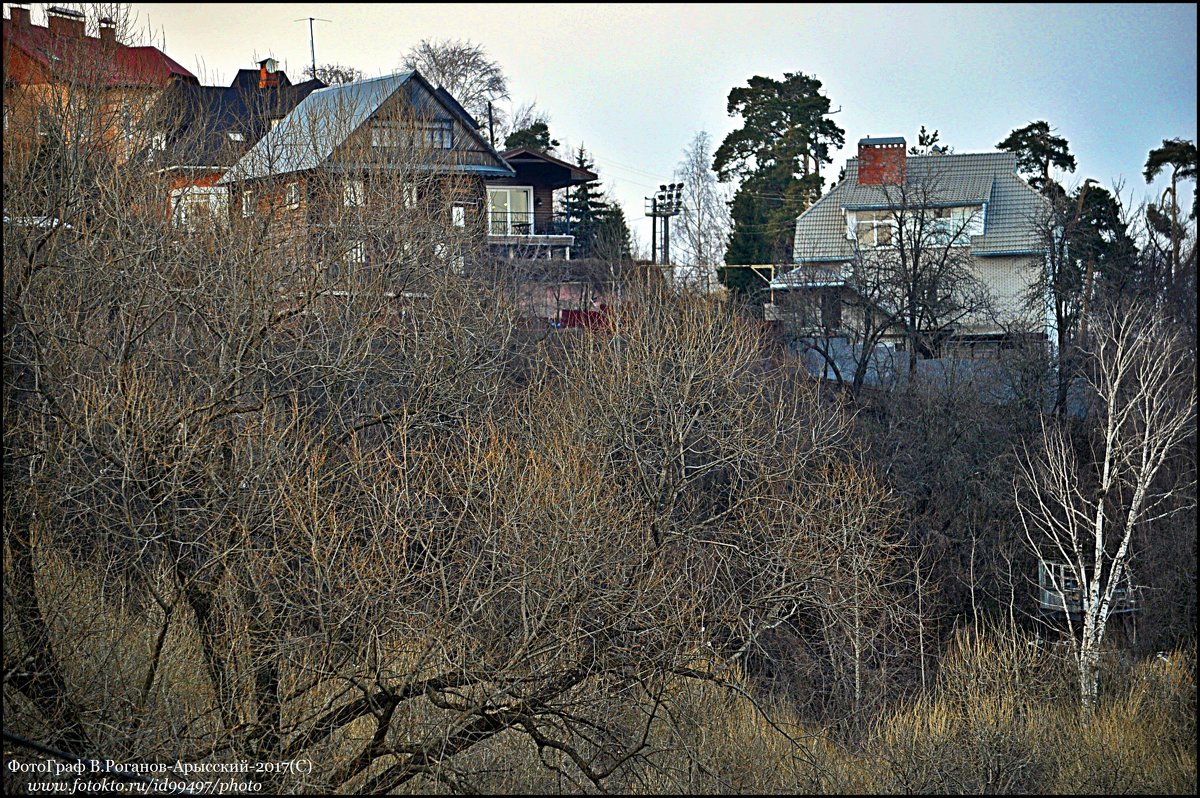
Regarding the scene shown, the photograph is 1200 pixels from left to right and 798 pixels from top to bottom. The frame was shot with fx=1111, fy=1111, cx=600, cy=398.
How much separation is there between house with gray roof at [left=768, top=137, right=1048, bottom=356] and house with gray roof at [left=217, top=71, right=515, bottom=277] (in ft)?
39.1

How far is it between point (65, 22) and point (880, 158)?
2677cm

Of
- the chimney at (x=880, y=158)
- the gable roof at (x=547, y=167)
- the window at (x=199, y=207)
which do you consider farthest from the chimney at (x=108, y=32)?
the chimney at (x=880, y=158)

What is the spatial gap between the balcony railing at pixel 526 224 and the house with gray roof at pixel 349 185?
32.9 ft

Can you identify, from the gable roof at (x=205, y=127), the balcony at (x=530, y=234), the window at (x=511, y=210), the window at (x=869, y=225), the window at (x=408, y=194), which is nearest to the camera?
the gable roof at (x=205, y=127)

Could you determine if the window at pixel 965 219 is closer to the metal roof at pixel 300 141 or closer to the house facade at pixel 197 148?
the metal roof at pixel 300 141

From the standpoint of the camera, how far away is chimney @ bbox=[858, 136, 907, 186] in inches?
1437

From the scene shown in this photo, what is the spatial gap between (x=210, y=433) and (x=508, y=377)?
676 centimetres

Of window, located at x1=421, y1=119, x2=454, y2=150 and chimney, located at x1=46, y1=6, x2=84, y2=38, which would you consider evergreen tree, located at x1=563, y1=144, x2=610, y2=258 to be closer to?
window, located at x1=421, y1=119, x2=454, y2=150

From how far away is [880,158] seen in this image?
36.7 meters

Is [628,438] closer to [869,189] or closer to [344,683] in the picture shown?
[344,683]

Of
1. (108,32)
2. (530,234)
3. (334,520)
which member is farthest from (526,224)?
(334,520)

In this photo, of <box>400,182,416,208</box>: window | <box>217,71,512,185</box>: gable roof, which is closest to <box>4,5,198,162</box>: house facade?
<box>217,71,512,185</box>: gable roof

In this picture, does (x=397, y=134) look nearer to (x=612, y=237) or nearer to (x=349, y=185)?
(x=349, y=185)

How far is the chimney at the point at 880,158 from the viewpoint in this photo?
1437 inches
